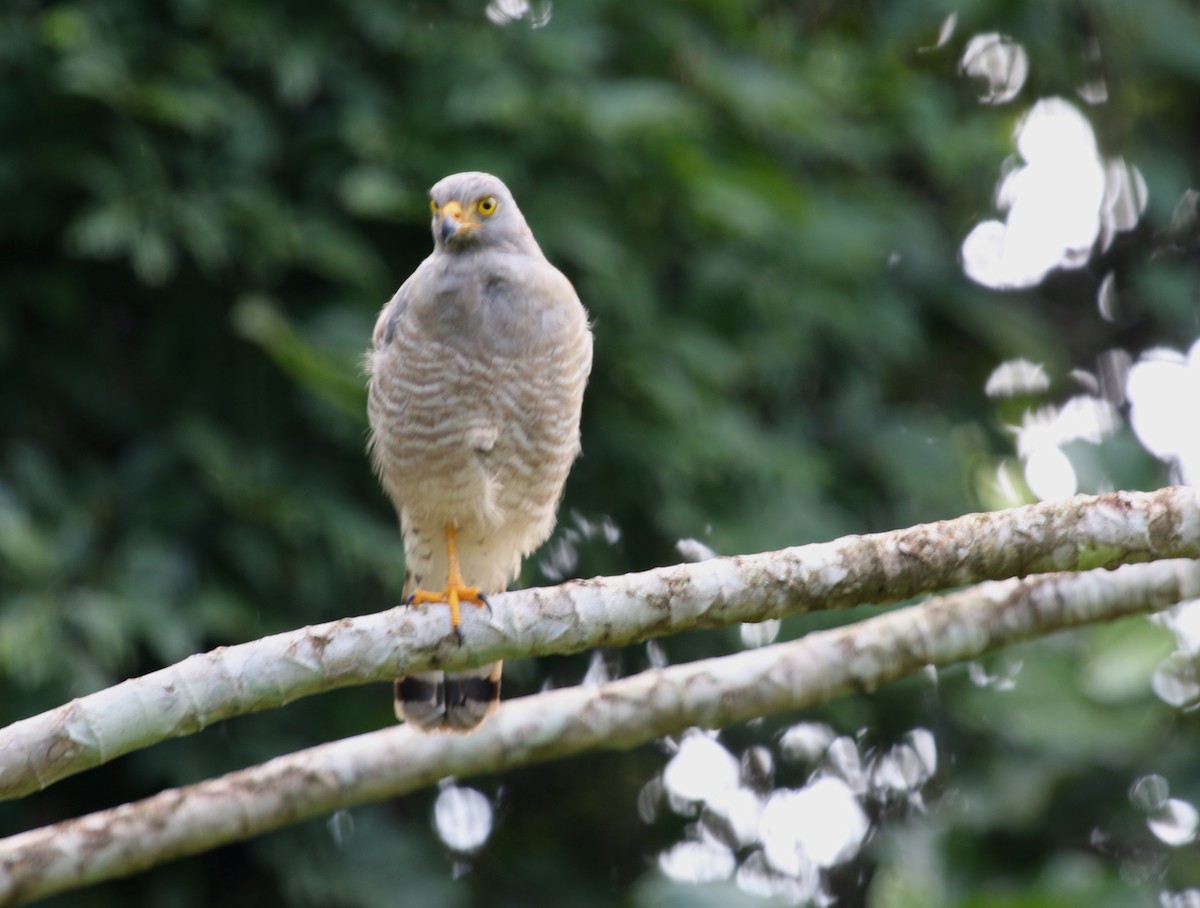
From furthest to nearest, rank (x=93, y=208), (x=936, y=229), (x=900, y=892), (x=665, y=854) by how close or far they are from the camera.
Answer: (x=936, y=229), (x=665, y=854), (x=93, y=208), (x=900, y=892)

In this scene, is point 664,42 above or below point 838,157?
above

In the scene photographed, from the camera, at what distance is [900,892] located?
142 inches

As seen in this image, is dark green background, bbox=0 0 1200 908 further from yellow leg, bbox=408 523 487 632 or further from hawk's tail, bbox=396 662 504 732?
yellow leg, bbox=408 523 487 632

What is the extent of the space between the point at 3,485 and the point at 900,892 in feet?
8.11

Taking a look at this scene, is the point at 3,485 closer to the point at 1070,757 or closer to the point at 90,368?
the point at 90,368

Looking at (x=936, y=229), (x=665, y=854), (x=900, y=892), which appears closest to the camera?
(x=900, y=892)

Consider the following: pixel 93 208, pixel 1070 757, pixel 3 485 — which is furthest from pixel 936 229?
pixel 3 485

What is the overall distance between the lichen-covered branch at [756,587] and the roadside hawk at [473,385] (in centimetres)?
75

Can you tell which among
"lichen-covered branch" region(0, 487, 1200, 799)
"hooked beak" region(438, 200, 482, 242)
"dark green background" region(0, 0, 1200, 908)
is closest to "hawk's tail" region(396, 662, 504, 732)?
"dark green background" region(0, 0, 1200, 908)

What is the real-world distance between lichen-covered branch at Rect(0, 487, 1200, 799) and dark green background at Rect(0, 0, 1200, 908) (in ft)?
2.98

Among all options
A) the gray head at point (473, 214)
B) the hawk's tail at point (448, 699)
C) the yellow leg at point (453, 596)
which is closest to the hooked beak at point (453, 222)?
the gray head at point (473, 214)

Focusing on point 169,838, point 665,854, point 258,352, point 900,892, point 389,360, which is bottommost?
point 665,854

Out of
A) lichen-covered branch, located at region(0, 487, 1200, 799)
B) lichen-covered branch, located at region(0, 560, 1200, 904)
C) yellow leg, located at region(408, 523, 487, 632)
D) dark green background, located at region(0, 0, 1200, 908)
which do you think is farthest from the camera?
dark green background, located at region(0, 0, 1200, 908)

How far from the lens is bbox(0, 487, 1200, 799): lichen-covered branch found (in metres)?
2.77
